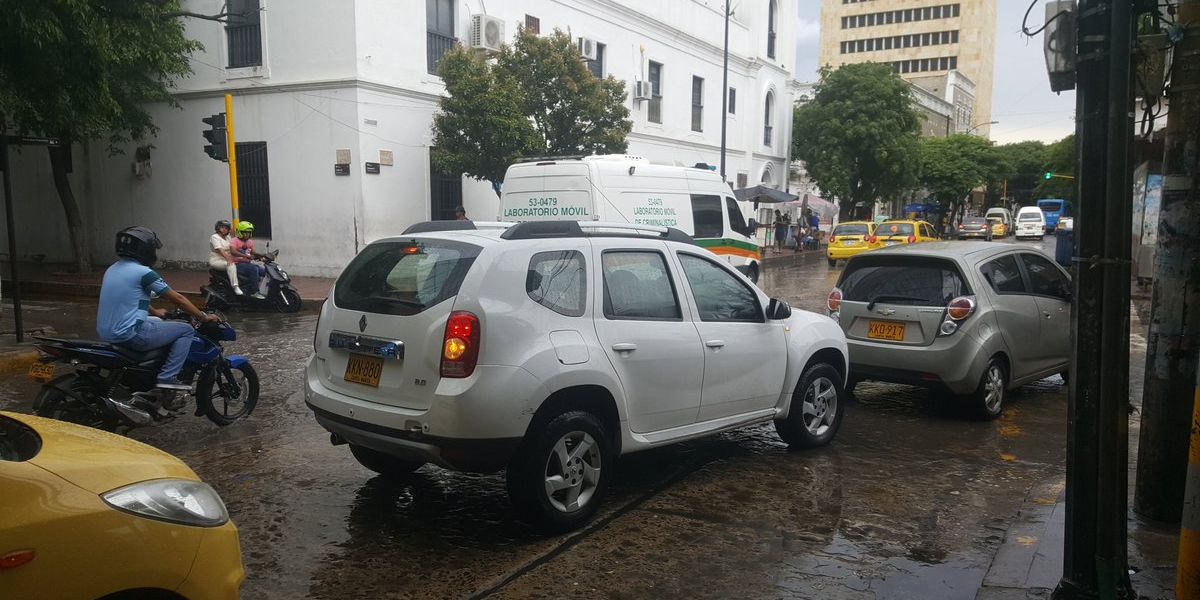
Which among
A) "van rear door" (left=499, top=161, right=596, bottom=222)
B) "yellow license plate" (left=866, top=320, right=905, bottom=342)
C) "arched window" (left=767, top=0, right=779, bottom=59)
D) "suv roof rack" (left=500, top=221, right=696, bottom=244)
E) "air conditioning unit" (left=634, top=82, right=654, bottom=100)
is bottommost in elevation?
"yellow license plate" (left=866, top=320, right=905, bottom=342)

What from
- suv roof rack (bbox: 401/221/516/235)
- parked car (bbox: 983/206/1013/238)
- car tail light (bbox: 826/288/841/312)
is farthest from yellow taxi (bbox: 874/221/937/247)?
parked car (bbox: 983/206/1013/238)

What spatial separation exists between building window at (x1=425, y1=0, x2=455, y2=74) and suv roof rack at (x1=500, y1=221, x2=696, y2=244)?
15.6m

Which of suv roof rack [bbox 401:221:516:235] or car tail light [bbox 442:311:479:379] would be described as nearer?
car tail light [bbox 442:311:479:379]

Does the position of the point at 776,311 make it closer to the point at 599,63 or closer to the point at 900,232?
the point at 599,63

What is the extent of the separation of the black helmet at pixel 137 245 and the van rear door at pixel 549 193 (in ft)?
24.4

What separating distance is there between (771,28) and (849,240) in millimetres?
13575

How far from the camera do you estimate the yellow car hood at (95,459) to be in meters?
2.54

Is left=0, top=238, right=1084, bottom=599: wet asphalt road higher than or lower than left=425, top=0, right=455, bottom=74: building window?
lower

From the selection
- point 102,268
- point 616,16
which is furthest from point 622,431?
point 616,16

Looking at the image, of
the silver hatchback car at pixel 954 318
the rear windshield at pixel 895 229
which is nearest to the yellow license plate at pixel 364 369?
the silver hatchback car at pixel 954 318

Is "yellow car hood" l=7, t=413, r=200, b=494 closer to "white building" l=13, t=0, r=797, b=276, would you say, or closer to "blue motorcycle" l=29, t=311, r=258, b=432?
"blue motorcycle" l=29, t=311, r=258, b=432

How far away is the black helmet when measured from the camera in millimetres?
5902

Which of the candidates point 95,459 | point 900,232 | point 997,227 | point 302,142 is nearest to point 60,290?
point 302,142

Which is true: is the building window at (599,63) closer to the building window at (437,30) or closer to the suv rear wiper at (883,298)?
the building window at (437,30)
